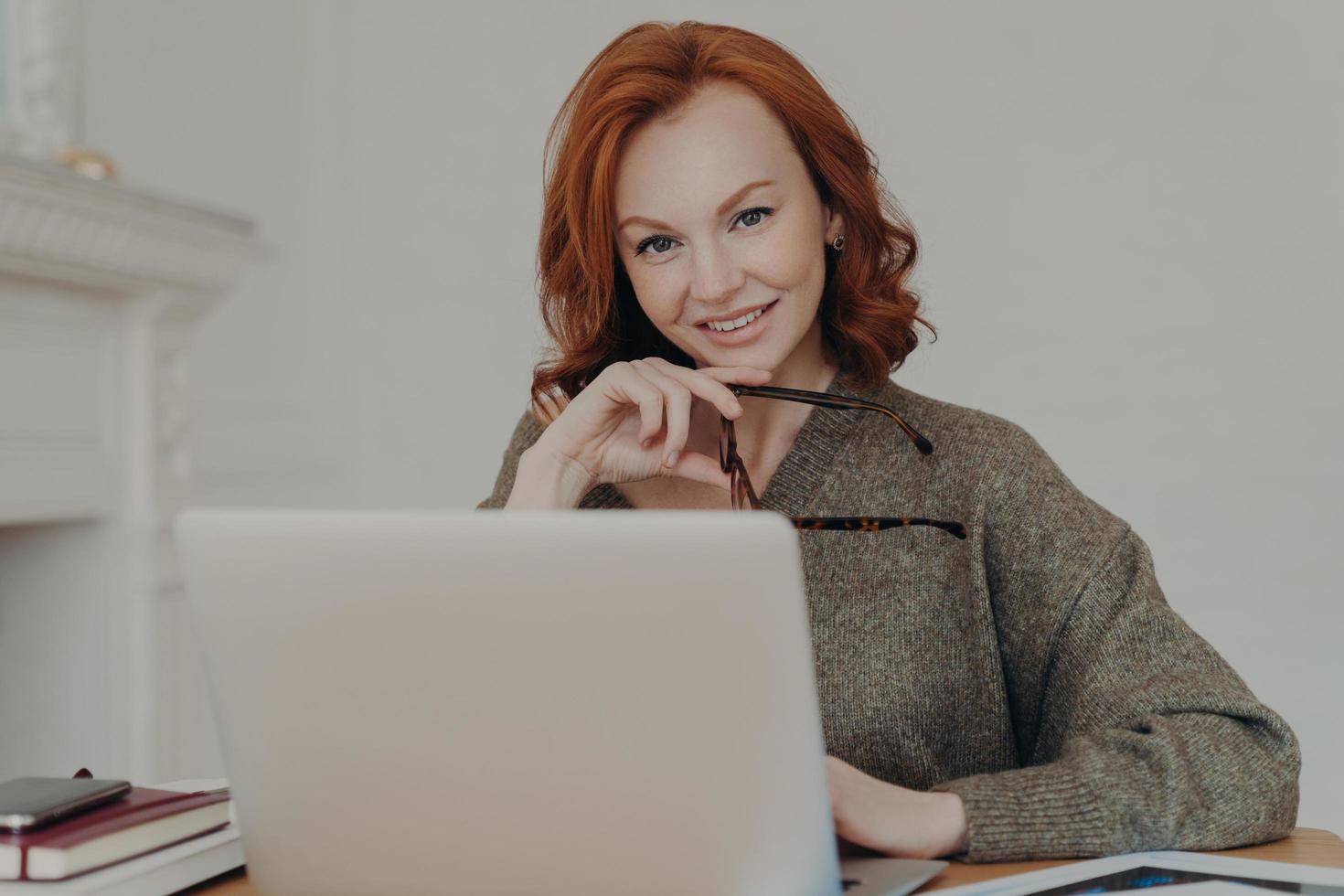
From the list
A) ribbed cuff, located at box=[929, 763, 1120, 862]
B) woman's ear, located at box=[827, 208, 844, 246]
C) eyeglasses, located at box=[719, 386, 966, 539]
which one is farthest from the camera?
woman's ear, located at box=[827, 208, 844, 246]

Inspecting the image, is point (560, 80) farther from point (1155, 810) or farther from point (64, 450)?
point (1155, 810)

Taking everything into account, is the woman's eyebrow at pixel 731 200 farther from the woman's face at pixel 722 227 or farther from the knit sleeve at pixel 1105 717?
the knit sleeve at pixel 1105 717

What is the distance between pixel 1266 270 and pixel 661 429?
5.01ft

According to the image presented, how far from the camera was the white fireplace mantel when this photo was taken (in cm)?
203

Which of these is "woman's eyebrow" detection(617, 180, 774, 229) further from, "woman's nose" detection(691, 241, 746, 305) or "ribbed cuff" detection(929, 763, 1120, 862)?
"ribbed cuff" detection(929, 763, 1120, 862)

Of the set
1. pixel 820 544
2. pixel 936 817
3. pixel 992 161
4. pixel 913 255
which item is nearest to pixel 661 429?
pixel 820 544

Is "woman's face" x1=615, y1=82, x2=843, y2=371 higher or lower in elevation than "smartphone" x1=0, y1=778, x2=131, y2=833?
higher

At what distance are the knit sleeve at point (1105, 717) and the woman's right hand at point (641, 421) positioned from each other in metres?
0.26

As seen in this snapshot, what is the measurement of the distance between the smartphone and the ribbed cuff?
49 centimetres

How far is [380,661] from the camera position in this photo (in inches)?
24.3

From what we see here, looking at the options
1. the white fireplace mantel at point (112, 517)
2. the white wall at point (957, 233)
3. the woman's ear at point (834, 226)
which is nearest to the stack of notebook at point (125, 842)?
the woman's ear at point (834, 226)

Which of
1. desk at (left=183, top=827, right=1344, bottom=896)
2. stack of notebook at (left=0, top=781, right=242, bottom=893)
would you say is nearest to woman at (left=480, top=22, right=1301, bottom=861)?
desk at (left=183, top=827, right=1344, bottom=896)

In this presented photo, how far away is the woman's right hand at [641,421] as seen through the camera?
3.88 feet

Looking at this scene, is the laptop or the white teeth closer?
the laptop
